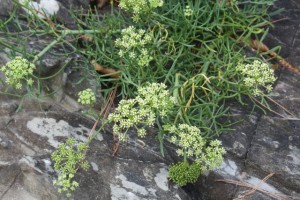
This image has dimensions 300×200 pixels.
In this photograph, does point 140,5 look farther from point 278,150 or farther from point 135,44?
point 278,150

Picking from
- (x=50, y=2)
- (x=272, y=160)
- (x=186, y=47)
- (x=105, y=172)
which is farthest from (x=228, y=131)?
(x=50, y=2)

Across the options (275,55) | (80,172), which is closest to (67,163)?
(80,172)

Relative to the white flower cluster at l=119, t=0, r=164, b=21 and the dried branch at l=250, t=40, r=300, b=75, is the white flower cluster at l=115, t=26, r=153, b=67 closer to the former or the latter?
the white flower cluster at l=119, t=0, r=164, b=21

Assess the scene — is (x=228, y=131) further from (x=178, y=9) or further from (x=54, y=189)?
(x=54, y=189)

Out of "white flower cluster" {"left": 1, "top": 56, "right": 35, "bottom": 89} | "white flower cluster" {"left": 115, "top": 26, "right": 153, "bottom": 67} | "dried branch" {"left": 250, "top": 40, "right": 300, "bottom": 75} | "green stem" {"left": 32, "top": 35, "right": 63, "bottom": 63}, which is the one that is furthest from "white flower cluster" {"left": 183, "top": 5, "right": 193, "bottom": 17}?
"white flower cluster" {"left": 1, "top": 56, "right": 35, "bottom": 89}

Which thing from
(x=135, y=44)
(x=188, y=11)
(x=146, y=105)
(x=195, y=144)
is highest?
(x=188, y=11)

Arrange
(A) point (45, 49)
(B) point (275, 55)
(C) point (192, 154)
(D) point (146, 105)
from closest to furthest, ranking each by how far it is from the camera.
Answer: (D) point (146, 105), (C) point (192, 154), (A) point (45, 49), (B) point (275, 55)

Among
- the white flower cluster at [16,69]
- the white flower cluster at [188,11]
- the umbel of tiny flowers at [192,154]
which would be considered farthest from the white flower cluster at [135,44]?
the white flower cluster at [16,69]
